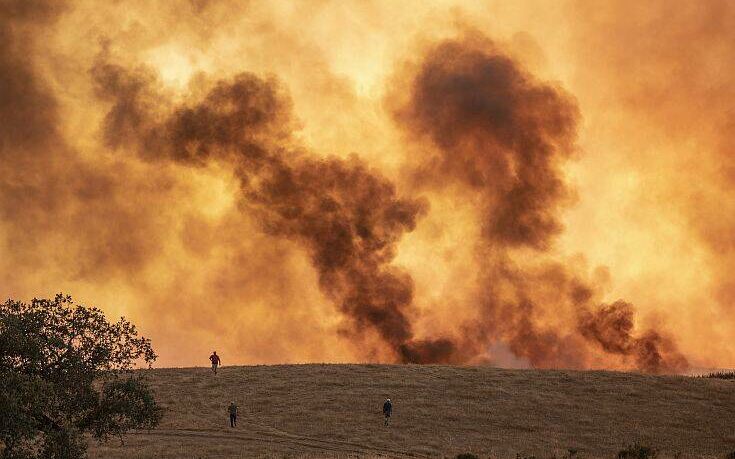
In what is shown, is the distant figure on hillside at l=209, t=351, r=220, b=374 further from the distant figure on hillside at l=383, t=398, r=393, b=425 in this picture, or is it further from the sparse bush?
the sparse bush

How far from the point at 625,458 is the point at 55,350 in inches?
1394

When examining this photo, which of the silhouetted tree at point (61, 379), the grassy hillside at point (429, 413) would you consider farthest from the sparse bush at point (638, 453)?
the silhouetted tree at point (61, 379)

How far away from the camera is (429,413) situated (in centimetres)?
6009

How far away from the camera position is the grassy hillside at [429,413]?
50.0 metres

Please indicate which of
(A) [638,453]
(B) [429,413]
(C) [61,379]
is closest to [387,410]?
(B) [429,413]

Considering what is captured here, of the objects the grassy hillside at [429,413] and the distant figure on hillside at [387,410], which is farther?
the distant figure on hillside at [387,410]

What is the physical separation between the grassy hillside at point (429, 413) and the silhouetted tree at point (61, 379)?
12.4m

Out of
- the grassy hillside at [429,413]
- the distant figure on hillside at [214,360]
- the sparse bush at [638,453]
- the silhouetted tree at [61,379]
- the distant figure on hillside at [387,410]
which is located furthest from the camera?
the distant figure on hillside at [214,360]

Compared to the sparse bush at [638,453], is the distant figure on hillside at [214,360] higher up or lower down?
higher up

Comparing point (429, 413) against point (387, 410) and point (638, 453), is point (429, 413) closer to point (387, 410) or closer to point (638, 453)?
point (387, 410)

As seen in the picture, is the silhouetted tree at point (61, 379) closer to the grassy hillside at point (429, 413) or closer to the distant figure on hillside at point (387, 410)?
the grassy hillside at point (429, 413)

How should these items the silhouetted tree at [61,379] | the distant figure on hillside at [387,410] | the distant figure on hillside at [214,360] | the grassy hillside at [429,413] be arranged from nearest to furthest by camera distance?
1. the silhouetted tree at [61,379]
2. the grassy hillside at [429,413]
3. the distant figure on hillside at [387,410]
4. the distant figure on hillside at [214,360]

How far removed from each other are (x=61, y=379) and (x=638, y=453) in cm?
3640

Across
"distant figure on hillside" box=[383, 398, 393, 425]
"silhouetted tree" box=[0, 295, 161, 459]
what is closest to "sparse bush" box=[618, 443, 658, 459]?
"distant figure on hillside" box=[383, 398, 393, 425]
